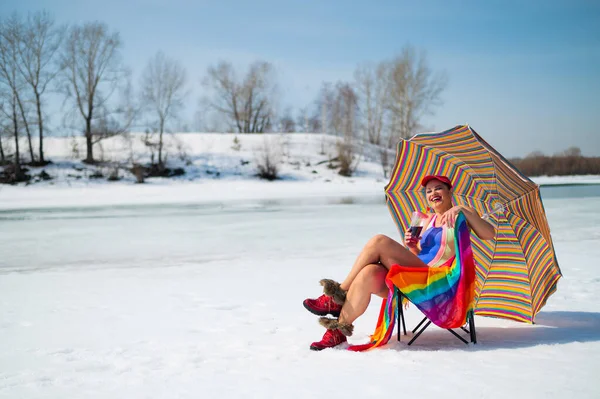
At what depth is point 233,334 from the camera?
4438 millimetres

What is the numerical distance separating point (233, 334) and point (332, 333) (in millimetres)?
969

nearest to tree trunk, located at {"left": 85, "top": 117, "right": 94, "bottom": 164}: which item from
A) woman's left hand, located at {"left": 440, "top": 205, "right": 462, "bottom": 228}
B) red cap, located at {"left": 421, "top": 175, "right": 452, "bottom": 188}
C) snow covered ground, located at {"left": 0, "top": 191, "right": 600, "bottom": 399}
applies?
snow covered ground, located at {"left": 0, "top": 191, "right": 600, "bottom": 399}

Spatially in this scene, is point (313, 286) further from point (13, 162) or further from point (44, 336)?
point (13, 162)

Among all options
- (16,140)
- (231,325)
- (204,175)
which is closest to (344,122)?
(204,175)

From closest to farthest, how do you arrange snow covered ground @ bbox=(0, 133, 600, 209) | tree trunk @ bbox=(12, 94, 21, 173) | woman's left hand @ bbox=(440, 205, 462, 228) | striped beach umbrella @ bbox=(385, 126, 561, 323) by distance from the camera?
1. woman's left hand @ bbox=(440, 205, 462, 228)
2. striped beach umbrella @ bbox=(385, 126, 561, 323)
3. snow covered ground @ bbox=(0, 133, 600, 209)
4. tree trunk @ bbox=(12, 94, 21, 173)

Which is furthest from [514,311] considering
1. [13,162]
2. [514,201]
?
[13,162]

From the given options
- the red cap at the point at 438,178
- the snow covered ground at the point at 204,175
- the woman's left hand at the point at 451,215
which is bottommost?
the snow covered ground at the point at 204,175

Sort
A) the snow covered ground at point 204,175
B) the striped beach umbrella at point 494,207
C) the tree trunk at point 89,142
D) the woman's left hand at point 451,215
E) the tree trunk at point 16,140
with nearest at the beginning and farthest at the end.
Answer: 1. the woman's left hand at point 451,215
2. the striped beach umbrella at point 494,207
3. the snow covered ground at point 204,175
4. the tree trunk at point 16,140
5. the tree trunk at point 89,142

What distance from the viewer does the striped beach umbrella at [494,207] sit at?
152 inches

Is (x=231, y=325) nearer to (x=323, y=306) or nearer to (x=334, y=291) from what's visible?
(x=323, y=306)

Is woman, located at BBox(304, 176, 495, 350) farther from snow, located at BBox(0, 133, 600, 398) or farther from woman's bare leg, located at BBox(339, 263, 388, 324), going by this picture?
snow, located at BBox(0, 133, 600, 398)

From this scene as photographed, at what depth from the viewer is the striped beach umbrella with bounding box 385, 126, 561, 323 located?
12.7 feet

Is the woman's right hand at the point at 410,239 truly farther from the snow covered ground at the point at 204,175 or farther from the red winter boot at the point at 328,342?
the snow covered ground at the point at 204,175

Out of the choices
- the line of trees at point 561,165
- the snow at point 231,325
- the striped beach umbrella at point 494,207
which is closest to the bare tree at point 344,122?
the line of trees at point 561,165
